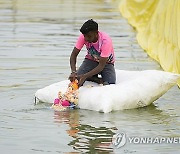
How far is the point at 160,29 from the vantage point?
15.7m

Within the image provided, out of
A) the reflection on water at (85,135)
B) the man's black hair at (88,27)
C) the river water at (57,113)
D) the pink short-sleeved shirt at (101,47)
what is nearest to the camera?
the reflection on water at (85,135)

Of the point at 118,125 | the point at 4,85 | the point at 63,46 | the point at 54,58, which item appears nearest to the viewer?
the point at 118,125

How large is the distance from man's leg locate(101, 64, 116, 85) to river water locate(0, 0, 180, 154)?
2.07 ft

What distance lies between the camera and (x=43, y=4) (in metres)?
29.3

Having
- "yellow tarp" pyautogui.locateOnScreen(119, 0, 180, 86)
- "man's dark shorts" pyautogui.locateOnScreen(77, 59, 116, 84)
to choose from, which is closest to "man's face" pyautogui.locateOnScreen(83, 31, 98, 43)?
"man's dark shorts" pyautogui.locateOnScreen(77, 59, 116, 84)

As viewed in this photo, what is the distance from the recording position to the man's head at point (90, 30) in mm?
10398

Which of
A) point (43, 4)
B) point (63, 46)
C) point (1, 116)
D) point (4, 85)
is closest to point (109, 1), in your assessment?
point (43, 4)

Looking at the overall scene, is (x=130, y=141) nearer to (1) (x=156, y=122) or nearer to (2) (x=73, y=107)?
(1) (x=156, y=122)

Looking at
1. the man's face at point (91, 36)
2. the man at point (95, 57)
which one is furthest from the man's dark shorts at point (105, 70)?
the man's face at point (91, 36)

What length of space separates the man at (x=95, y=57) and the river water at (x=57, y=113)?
649 millimetres

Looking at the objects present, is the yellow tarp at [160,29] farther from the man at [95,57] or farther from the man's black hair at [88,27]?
the man's black hair at [88,27]

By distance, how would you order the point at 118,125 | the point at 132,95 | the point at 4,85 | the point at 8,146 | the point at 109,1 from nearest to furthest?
the point at 8,146 < the point at 118,125 < the point at 132,95 < the point at 4,85 < the point at 109,1

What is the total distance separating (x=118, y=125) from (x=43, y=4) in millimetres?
20238

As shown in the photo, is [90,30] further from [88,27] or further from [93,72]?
[93,72]
